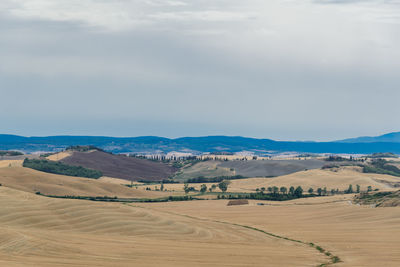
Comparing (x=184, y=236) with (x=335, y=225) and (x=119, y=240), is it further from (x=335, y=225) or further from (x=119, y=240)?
(x=335, y=225)

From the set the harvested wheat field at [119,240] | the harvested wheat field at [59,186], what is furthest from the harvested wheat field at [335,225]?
the harvested wheat field at [59,186]

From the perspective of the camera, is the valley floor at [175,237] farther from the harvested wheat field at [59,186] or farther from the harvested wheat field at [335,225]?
the harvested wheat field at [59,186]

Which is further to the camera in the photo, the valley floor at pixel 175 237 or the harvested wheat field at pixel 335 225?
the harvested wheat field at pixel 335 225

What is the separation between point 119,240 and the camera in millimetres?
57375

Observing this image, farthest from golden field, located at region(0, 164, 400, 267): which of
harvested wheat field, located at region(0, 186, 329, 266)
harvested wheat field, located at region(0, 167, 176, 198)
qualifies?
harvested wheat field, located at region(0, 167, 176, 198)

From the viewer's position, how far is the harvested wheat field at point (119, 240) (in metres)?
46.1

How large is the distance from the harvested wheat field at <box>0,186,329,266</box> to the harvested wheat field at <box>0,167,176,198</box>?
217 feet

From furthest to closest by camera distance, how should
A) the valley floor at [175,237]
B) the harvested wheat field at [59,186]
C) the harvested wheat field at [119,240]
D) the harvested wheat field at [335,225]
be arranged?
1. the harvested wheat field at [59,186]
2. the harvested wheat field at [335,225]
3. the valley floor at [175,237]
4. the harvested wheat field at [119,240]

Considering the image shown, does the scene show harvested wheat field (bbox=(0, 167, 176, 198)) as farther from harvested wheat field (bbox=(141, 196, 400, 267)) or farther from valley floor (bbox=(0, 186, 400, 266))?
valley floor (bbox=(0, 186, 400, 266))

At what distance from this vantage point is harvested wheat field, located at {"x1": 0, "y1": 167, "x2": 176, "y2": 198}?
15250 cm

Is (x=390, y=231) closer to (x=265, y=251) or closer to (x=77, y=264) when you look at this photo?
(x=265, y=251)

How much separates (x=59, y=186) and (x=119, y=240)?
10510 centimetres

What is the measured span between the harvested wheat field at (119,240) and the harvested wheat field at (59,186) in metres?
66.2

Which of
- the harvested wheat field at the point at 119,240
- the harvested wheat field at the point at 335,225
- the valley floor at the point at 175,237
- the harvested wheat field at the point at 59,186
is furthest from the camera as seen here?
the harvested wheat field at the point at 59,186
